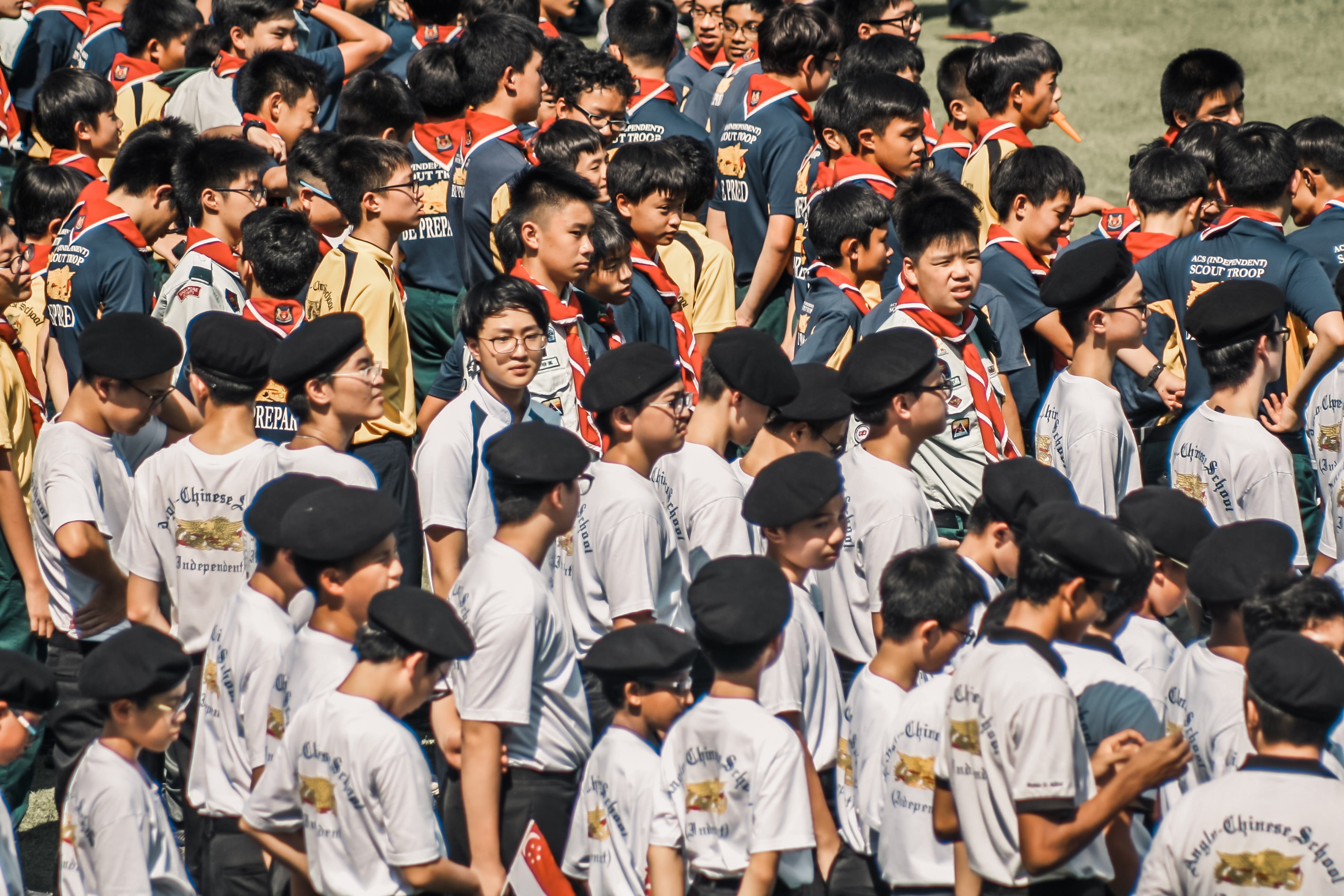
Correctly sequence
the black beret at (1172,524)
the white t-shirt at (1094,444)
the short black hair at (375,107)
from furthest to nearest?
1. the short black hair at (375,107)
2. the white t-shirt at (1094,444)
3. the black beret at (1172,524)

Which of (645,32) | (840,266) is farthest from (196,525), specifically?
(645,32)

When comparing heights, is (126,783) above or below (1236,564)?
below

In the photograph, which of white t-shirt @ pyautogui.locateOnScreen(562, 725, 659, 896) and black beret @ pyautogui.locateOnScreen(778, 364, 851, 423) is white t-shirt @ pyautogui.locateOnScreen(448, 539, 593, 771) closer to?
white t-shirt @ pyautogui.locateOnScreen(562, 725, 659, 896)

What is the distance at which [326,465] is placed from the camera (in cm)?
498

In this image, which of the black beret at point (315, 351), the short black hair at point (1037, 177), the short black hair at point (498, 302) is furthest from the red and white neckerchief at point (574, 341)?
the short black hair at point (1037, 177)

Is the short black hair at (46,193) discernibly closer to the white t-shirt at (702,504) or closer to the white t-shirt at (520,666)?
the white t-shirt at (702,504)

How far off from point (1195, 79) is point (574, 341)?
4.98m

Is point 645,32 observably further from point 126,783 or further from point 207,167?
point 126,783

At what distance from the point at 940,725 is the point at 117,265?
14.9 feet

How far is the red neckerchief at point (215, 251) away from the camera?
6688 millimetres

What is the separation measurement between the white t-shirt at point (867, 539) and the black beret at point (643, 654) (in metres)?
1.02

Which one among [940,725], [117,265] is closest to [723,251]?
[117,265]

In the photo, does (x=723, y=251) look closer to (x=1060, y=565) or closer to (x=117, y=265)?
(x=117, y=265)

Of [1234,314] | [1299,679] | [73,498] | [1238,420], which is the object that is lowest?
[73,498]
